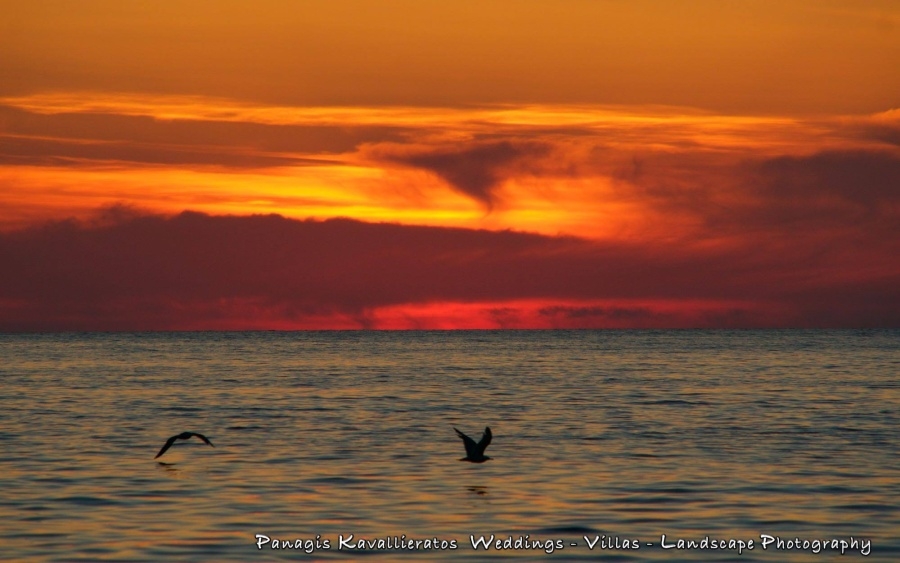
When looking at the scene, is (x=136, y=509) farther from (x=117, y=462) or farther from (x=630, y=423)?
(x=630, y=423)

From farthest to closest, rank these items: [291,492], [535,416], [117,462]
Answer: [535,416], [117,462], [291,492]

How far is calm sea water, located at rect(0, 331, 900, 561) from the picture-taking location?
2014cm

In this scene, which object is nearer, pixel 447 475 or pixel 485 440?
pixel 485 440

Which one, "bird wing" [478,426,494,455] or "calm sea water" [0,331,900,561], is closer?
"calm sea water" [0,331,900,561]

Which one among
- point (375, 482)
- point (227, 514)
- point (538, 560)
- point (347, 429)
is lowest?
point (538, 560)

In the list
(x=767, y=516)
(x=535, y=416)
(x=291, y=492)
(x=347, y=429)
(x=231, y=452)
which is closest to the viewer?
(x=767, y=516)

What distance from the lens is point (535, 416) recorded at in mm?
41969

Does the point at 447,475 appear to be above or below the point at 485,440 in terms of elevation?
below

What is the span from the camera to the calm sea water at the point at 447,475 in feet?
66.1

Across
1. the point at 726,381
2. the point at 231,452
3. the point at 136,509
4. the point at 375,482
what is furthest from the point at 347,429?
the point at 726,381

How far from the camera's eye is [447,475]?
2709 centimetres

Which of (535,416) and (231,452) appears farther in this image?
(535,416)

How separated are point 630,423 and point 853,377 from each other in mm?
31530

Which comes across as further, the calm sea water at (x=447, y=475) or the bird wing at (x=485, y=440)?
the bird wing at (x=485, y=440)
